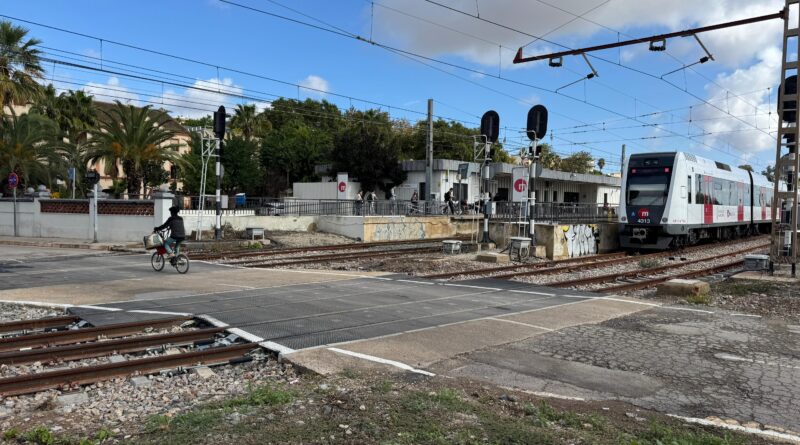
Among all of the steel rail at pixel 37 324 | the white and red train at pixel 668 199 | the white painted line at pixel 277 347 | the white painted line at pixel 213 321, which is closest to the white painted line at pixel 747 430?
the white painted line at pixel 277 347

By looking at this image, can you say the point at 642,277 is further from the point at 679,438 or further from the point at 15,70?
the point at 15,70

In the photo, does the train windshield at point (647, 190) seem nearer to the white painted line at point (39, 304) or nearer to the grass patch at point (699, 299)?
the grass patch at point (699, 299)

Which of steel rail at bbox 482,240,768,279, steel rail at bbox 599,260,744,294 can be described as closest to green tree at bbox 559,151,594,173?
steel rail at bbox 482,240,768,279

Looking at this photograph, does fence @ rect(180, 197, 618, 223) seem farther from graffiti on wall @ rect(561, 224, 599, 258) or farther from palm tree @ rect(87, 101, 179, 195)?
palm tree @ rect(87, 101, 179, 195)

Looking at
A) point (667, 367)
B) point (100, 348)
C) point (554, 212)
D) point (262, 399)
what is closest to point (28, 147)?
point (554, 212)

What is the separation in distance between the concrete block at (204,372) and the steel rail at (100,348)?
4.19ft

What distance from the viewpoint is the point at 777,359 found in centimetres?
749

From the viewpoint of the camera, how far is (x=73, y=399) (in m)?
5.72

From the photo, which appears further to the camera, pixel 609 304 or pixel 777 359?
pixel 609 304

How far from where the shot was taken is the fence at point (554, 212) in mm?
25766

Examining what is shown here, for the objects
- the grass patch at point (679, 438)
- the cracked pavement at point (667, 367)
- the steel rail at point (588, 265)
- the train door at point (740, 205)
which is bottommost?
the cracked pavement at point (667, 367)

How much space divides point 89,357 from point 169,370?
1299 mm

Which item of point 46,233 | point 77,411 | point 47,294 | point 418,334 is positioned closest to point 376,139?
point 46,233

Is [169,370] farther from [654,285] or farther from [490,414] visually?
[654,285]
